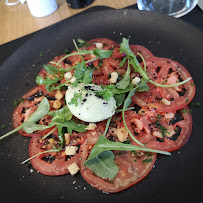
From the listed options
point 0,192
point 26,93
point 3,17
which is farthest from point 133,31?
point 3,17

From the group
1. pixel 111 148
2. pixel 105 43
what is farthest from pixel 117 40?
pixel 111 148

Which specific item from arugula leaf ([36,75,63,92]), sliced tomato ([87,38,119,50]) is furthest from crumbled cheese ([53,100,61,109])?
sliced tomato ([87,38,119,50])

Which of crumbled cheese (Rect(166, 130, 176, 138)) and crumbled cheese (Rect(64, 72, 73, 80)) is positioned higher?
crumbled cheese (Rect(64, 72, 73, 80))

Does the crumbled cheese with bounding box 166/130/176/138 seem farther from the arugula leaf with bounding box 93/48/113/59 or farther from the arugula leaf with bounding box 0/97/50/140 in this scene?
the arugula leaf with bounding box 0/97/50/140

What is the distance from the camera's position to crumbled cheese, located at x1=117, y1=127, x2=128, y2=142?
5.19 feet

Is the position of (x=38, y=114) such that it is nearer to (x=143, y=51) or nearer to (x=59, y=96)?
(x=59, y=96)

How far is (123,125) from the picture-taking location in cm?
167

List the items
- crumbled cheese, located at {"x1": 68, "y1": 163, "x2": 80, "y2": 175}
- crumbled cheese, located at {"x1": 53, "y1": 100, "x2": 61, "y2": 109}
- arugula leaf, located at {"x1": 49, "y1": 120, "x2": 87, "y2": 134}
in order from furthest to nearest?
crumbled cheese, located at {"x1": 53, "y1": 100, "x2": 61, "y2": 109}
arugula leaf, located at {"x1": 49, "y1": 120, "x2": 87, "y2": 134}
crumbled cheese, located at {"x1": 68, "y1": 163, "x2": 80, "y2": 175}

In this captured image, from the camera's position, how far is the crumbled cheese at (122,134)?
1.58m

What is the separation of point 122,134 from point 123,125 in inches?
3.9

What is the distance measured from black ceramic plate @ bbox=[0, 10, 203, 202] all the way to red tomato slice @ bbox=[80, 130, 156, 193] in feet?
0.14

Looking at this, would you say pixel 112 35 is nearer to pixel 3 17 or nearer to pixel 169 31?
pixel 169 31

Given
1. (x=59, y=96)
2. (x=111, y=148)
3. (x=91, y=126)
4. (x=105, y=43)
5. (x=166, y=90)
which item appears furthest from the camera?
(x=105, y=43)

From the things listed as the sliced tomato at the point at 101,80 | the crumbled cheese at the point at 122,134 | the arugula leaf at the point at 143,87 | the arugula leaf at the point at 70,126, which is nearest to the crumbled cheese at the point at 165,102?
the arugula leaf at the point at 143,87
